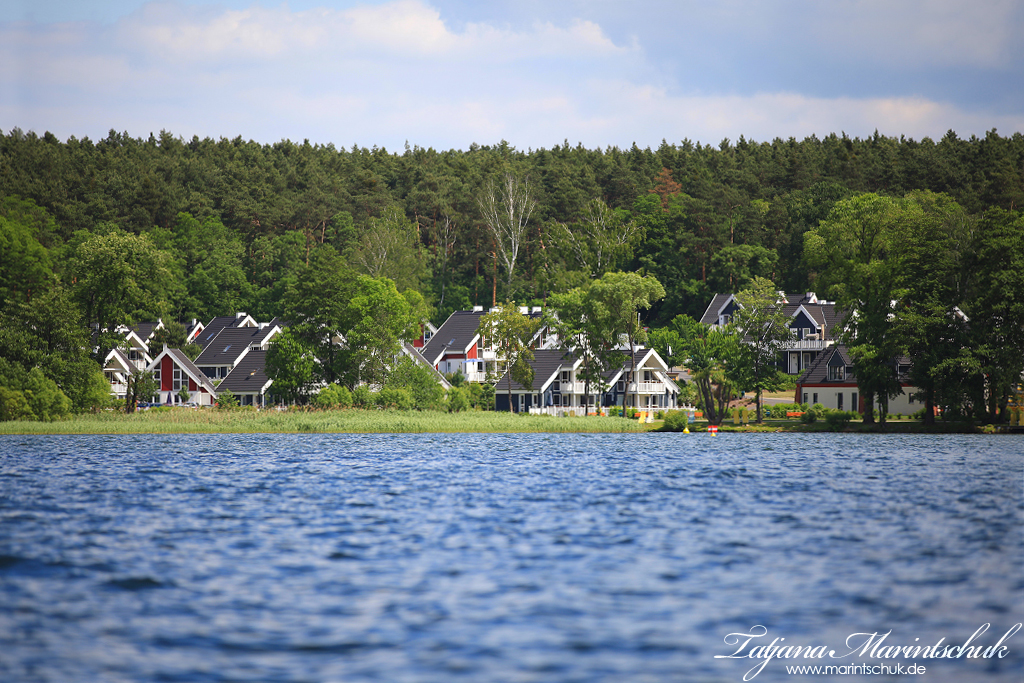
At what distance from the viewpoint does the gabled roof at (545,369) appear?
9488cm

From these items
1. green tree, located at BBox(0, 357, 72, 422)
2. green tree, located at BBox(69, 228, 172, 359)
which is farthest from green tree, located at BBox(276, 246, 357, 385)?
green tree, located at BBox(0, 357, 72, 422)

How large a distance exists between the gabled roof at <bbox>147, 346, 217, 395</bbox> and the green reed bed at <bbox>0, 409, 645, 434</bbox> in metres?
28.7

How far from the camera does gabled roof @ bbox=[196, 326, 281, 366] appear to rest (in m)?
106

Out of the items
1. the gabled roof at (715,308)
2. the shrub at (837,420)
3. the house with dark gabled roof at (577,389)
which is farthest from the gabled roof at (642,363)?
the shrub at (837,420)

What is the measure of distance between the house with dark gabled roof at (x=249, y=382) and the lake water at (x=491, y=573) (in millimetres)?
59974

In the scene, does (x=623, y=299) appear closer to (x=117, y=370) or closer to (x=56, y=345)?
(x=56, y=345)

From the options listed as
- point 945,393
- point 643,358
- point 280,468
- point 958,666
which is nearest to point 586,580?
point 958,666

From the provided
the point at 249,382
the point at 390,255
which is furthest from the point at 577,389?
the point at 249,382

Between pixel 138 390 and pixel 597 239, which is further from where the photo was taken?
pixel 597 239

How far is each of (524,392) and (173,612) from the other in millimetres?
81511

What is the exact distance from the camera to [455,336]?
10750cm

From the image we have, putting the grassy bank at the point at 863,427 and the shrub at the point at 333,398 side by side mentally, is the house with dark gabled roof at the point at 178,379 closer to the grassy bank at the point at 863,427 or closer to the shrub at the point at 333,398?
the shrub at the point at 333,398

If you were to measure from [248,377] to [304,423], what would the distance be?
115ft

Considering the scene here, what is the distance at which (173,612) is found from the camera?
14.2 metres
